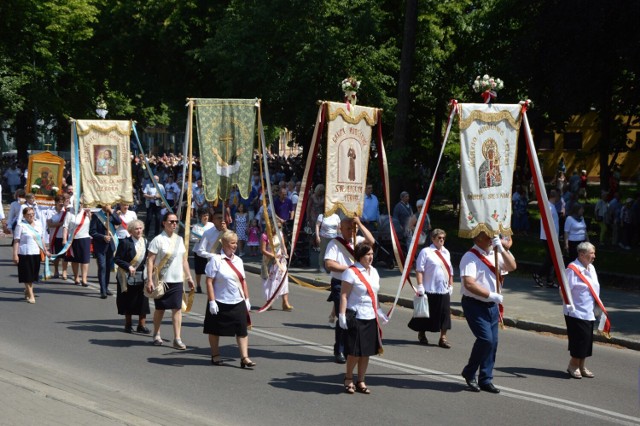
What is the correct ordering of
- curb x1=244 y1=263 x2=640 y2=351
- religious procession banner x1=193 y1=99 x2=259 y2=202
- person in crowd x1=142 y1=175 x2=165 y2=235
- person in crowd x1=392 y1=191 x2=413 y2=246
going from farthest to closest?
person in crowd x1=142 y1=175 x2=165 y2=235, person in crowd x1=392 y1=191 x2=413 y2=246, religious procession banner x1=193 y1=99 x2=259 y2=202, curb x1=244 y1=263 x2=640 y2=351


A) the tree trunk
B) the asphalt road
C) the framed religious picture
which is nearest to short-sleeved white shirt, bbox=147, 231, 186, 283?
the asphalt road

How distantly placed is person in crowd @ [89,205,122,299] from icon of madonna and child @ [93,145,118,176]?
0.67 meters

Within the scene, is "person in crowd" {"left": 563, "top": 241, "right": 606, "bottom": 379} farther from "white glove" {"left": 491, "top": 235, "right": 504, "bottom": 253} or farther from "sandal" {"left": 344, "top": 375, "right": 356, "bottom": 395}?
"sandal" {"left": 344, "top": 375, "right": 356, "bottom": 395}

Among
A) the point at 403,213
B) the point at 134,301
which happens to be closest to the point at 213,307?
the point at 134,301

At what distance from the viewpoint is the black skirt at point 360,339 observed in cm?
1005

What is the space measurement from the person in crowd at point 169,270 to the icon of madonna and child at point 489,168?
13.5 ft

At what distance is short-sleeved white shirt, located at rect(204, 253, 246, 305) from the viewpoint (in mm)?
11273

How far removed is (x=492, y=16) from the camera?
3077 centimetres

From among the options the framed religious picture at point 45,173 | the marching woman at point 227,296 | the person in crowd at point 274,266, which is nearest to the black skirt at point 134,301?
the marching woman at point 227,296

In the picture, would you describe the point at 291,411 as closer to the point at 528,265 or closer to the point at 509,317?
the point at 509,317

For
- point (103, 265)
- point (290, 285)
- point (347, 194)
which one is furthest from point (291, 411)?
point (290, 285)

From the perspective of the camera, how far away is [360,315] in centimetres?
1017

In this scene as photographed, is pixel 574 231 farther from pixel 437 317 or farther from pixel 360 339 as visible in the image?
pixel 360 339

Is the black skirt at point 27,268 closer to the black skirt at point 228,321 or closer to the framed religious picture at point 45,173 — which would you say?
the black skirt at point 228,321
